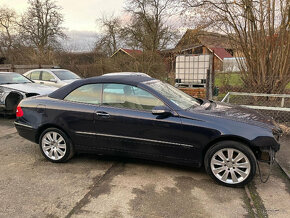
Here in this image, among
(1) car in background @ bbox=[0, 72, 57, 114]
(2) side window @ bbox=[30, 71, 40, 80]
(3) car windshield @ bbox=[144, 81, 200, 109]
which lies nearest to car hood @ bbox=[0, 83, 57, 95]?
(1) car in background @ bbox=[0, 72, 57, 114]

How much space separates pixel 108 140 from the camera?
12.2 ft

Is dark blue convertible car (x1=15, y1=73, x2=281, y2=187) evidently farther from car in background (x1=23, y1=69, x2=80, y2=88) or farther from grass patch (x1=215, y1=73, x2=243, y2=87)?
grass patch (x1=215, y1=73, x2=243, y2=87)

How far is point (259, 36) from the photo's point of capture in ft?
24.0

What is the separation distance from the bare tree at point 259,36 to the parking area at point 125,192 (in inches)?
173

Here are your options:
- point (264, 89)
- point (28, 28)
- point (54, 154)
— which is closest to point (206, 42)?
point (264, 89)

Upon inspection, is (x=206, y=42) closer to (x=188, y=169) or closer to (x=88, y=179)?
(x=188, y=169)

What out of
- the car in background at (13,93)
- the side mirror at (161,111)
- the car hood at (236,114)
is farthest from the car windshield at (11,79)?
the car hood at (236,114)

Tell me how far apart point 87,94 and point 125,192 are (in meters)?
1.69

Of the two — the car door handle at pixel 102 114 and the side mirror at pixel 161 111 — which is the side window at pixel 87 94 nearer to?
the car door handle at pixel 102 114

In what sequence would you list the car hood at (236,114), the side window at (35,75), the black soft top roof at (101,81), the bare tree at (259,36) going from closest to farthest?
the car hood at (236,114)
the black soft top roof at (101,81)
the bare tree at (259,36)
the side window at (35,75)

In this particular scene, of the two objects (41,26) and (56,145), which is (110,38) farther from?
(56,145)

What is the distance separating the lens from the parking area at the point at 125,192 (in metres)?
2.76

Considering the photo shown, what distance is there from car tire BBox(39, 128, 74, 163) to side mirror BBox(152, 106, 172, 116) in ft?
5.24

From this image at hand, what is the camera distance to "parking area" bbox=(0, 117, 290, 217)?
276 centimetres
